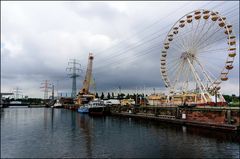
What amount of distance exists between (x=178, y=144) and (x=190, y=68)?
116 ft

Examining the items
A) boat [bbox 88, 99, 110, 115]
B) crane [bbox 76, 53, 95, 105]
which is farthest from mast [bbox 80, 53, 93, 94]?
boat [bbox 88, 99, 110, 115]

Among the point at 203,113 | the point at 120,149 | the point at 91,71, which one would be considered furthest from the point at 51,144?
the point at 91,71

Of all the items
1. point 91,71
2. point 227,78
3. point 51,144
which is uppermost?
point 91,71

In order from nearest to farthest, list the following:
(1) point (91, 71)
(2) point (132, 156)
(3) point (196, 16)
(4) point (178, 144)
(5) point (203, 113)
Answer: (2) point (132, 156), (4) point (178, 144), (5) point (203, 113), (3) point (196, 16), (1) point (91, 71)

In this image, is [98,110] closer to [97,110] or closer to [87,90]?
[97,110]

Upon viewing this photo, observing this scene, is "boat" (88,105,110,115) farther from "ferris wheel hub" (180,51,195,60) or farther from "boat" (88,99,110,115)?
"ferris wheel hub" (180,51,195,60)

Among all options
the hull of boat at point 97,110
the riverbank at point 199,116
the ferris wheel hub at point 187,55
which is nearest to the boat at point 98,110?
the hull of boat at point 97,110

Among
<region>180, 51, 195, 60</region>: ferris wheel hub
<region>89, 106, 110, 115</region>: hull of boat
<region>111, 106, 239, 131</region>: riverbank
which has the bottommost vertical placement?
<region>89, 106, 110, 115</region>: hull of boat

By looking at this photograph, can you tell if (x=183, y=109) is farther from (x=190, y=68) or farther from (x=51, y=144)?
(x=51, y=144)

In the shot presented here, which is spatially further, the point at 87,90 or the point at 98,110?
the point at 87,90

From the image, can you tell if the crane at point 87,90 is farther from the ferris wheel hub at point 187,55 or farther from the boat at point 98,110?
the ferris wheel hub at point 187,55

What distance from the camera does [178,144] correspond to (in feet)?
117

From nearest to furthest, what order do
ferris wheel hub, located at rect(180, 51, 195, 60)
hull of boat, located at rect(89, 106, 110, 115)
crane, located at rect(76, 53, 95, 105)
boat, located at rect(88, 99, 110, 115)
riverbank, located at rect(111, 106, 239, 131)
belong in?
riverbank, located at rect(111, 106, 239, 131)
ferris wheel hub, located at rect(180, 51, 195, 60)
hull of boat, located at rect(89, 106, 110, 115)
boat, located at rect(88, 99, 110, 115)
crane, located at rect(76, 53, 95, 105)

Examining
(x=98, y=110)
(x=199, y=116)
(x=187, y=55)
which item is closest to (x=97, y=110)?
(x=98, y=110)
